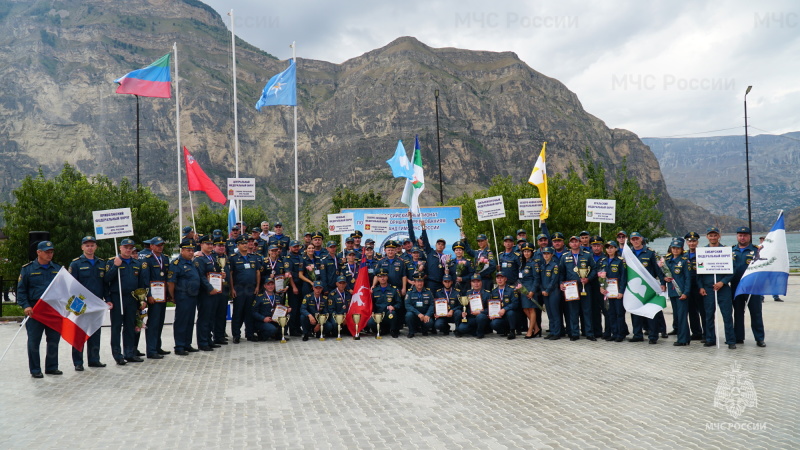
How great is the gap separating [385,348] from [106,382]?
462cm

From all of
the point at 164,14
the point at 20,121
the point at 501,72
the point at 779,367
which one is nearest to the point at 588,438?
the point at 779,367

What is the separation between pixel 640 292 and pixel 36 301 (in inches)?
409

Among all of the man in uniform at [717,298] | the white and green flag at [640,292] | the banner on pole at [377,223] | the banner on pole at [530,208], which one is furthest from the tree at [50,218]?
the man in uniform at [717,298]

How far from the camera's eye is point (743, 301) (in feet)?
33.2

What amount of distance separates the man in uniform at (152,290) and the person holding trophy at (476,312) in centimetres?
585

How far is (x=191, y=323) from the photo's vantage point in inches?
413

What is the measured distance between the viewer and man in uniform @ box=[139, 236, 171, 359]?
9703mm

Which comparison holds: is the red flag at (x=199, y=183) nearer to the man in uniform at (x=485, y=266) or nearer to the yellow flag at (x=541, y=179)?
the man in uniform at (x=485, y=266)

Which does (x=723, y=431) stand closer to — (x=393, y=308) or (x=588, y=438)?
(x=588, y=438)

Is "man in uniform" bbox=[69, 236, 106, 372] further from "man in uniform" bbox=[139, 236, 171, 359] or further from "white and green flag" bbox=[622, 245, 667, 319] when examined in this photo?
"white and green flag" bbox=[622, 245, 667, 319]

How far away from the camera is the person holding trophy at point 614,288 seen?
35.9 feet

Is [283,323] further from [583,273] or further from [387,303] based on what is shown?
[583,273]

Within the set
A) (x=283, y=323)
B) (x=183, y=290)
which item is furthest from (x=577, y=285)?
(x=183, y=290)

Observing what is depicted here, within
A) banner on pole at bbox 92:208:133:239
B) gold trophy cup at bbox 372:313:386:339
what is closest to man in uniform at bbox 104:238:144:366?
banner on pole at bbox 92:208:133:239
